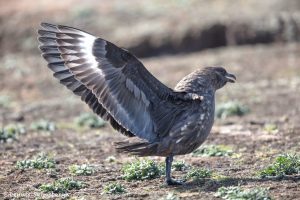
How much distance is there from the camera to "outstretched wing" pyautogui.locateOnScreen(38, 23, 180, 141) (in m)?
9.22

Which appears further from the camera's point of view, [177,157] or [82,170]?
[177,157]

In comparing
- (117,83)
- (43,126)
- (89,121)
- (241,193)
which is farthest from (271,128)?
(241,193)

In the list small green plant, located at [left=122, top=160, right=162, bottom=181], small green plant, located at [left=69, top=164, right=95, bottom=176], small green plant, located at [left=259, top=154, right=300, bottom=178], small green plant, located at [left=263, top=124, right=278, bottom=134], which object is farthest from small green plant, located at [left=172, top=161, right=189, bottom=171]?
small green plant, located at [left=263, top=124, right=278, bottom=134]

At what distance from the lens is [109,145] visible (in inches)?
473

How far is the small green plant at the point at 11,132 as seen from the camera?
12273mm

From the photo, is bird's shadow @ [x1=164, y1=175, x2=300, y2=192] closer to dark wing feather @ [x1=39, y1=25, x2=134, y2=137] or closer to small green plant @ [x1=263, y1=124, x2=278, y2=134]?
dark wing feather @ [x1=39, y1=25, x2=134, y2=137]

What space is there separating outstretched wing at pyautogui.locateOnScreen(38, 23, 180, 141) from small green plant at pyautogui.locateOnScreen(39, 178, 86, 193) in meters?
0.79

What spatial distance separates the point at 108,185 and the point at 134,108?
0.92m

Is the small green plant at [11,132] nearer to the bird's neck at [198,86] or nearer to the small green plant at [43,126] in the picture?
the small green plant at [43,126]

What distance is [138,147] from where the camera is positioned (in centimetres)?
910

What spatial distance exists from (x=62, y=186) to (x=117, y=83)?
4.12 ft

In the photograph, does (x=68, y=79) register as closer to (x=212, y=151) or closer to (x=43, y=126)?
(x=212, y=151)

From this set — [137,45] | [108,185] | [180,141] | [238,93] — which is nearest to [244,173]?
[180,141]

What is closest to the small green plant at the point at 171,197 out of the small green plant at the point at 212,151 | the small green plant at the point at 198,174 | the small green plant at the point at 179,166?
the small green plant at the point at 198,174
